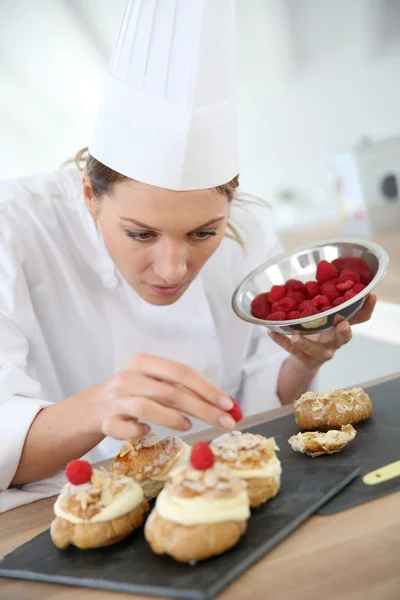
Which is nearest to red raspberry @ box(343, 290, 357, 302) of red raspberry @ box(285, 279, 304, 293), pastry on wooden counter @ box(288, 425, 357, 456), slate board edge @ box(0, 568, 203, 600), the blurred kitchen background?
red raspberry @ box(285, 279, 304, 293)

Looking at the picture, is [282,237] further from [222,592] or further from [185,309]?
[222,592]

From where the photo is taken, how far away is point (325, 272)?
1.37m

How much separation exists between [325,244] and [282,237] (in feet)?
8.00

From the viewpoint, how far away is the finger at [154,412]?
922 mm

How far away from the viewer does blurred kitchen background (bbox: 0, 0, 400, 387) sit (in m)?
3.10

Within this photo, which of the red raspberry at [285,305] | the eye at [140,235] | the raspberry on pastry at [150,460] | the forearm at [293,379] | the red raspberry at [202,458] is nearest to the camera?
the red raspberry at [202,458]

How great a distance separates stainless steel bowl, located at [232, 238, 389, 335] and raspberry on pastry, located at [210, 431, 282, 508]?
0.32 metres

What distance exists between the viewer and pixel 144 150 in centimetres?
122

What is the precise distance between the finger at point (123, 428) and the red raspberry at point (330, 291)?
499 millimetres

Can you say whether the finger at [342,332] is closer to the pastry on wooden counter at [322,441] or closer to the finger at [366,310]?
the finger at [366,310]

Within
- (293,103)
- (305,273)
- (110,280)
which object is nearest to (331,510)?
(305,273)

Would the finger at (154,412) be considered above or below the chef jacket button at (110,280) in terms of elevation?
below

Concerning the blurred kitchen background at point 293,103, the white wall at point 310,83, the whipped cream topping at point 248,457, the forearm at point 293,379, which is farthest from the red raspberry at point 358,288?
the white wall at point 310,83

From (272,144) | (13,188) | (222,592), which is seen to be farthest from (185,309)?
(272,144)
